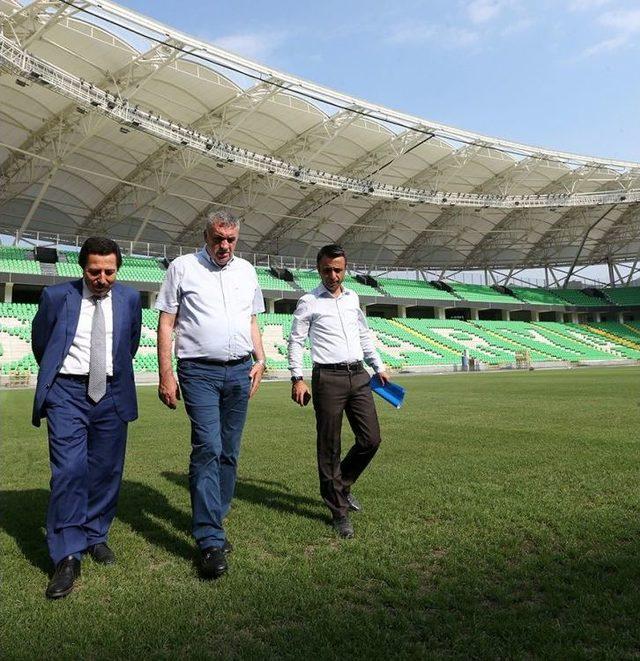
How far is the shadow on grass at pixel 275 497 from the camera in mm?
4012

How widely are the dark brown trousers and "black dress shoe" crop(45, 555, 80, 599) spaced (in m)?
1.64

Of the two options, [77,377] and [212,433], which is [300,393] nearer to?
[212,433]

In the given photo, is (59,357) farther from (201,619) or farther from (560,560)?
(560,560)

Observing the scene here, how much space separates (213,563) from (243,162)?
29164mm

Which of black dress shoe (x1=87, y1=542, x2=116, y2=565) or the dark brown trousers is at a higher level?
the dark brown trousers

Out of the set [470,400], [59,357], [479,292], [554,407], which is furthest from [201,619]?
[479,292]

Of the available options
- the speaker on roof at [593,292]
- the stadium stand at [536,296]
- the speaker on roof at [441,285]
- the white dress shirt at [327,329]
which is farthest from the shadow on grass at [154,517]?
the speaker on roof at [593,292]

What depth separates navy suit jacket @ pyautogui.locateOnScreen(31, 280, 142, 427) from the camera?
302cm

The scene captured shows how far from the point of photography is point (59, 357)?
3033 millimetres

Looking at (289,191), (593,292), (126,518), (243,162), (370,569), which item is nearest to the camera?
(370,569)

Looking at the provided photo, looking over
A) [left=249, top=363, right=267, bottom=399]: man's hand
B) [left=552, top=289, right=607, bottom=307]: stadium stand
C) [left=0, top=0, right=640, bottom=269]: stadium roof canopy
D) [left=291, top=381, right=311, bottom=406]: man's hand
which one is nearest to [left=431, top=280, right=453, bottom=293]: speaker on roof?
[left=0, top=0, right=640, bottom=269]: stadium roof canopy

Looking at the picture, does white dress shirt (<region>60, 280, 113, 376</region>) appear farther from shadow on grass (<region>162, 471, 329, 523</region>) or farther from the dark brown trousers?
shadow on grass (<region>162, 471, 329, 523</region>)

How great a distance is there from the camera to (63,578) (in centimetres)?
267

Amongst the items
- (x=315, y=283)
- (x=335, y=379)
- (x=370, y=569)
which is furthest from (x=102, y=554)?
(x=315, y=283)
